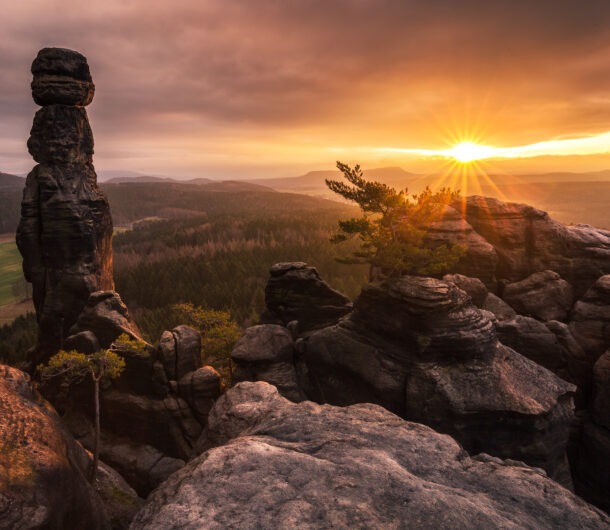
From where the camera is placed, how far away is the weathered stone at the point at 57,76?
1309 inches

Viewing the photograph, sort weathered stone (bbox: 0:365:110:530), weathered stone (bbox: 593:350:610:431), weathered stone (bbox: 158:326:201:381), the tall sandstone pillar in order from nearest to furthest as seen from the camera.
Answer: weathered stone (bbox: 0:365:110:530) → weathered stone (bbox: 593:350:610:431) → weathered stone (bbox: 158:326:201:381) → the tall sandstone pillar

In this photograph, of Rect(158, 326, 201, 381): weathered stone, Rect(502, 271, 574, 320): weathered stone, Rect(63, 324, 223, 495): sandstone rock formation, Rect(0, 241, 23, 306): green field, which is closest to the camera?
Rect(63, 324, 223, 495): sandstone rock formation

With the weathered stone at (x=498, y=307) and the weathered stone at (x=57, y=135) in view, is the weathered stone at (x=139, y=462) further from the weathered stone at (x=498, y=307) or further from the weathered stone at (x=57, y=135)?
the weathered stone at (x=498, y=307)

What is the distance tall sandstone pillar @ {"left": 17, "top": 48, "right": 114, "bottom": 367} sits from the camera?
34.0m

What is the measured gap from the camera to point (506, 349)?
25609 millimetres

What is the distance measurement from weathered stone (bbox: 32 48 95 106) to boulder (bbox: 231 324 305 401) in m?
28.1

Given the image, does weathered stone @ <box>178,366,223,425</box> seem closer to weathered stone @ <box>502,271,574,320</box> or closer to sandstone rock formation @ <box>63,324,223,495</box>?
sandstone rock formation @ <box>63,324,223,495</box>

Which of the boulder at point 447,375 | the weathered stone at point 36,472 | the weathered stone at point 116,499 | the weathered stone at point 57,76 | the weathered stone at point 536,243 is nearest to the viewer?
the weathered stone at point 36,472

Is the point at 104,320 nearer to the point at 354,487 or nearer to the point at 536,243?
the point at 354,487

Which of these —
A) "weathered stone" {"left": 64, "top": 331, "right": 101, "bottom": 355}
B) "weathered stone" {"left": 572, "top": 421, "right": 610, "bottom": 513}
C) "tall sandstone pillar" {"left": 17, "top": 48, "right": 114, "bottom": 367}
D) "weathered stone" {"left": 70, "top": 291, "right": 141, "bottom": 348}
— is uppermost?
"tall sandstone pillar" {"left": 17, "top": 48, "right": 114, "bottom": 367}

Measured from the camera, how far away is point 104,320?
104 feet

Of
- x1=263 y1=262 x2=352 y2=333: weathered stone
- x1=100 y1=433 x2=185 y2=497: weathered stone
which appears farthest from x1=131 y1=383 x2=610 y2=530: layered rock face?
x1=263 y1=262 x2=352 y2=333: weathered stone

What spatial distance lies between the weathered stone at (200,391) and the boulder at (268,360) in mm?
3234

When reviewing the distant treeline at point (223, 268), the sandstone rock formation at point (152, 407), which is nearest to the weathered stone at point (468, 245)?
the sandstone rock formation at point (152, 407)
